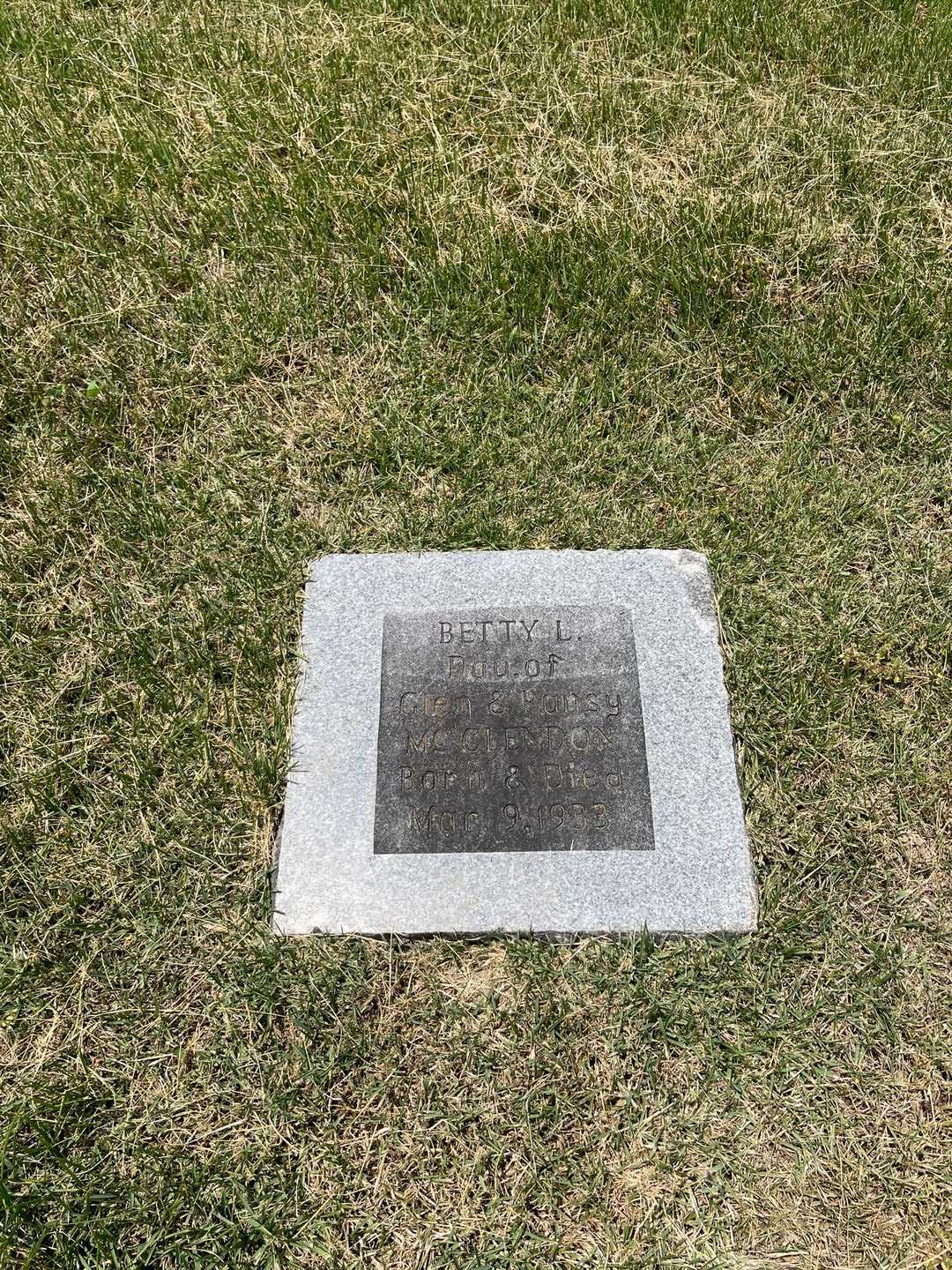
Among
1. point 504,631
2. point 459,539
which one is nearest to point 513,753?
point 504,631

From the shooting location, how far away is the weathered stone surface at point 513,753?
2092 millimetres

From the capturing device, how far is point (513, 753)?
2.21 m

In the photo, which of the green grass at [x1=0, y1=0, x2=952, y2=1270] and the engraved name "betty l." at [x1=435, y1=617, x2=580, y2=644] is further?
the engraved name "betty l." at [x1=435, y1=617, x2=580, y2=644]

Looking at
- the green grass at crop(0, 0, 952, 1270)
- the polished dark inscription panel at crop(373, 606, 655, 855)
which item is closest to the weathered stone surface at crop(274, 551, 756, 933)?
the polished dark inscription panel at crop(373, 606, 655, 855)

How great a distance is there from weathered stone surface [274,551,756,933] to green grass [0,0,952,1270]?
10 cm

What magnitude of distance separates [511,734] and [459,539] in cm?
70

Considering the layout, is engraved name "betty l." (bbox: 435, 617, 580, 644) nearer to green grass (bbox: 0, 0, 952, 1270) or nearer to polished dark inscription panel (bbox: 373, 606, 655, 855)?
polished dark inscription panel (bbox: 373, 606, 655, 855)

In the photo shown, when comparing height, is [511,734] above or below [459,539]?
below

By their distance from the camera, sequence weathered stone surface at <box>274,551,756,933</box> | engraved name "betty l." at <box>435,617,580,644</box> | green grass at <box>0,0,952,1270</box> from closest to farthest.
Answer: green grass at <box>0,0,952,1270</box>
weathered stone surface at <box>274,551,756,933</box>
engraved name "betty l." at <box>435,617,580,644</box>

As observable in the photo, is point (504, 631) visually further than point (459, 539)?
No

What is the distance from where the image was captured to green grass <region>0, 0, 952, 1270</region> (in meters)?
1.89

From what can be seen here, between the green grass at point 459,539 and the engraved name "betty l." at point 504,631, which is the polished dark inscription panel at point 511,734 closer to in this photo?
the engraved name "betty l." at point 504,631

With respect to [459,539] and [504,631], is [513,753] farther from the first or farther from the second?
[459,539]

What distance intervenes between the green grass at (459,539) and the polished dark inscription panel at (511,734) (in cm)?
28
